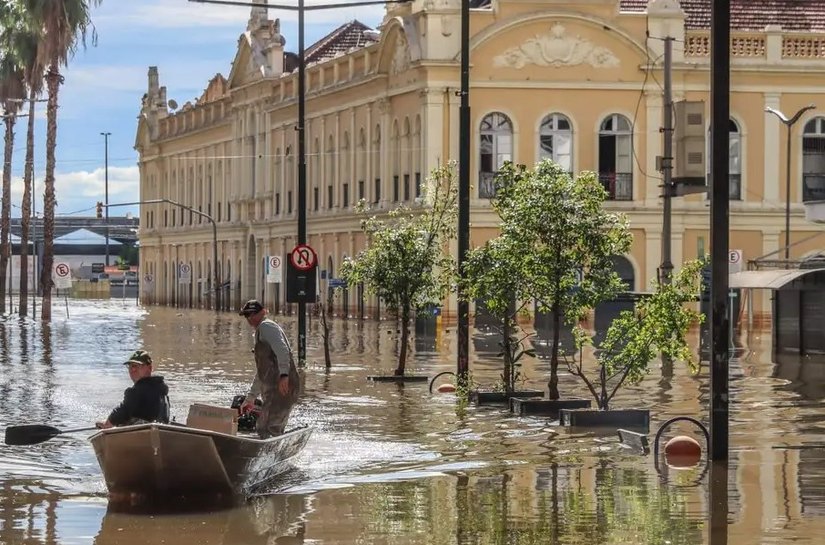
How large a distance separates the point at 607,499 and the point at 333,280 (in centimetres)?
6237

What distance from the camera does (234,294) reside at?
96875mm

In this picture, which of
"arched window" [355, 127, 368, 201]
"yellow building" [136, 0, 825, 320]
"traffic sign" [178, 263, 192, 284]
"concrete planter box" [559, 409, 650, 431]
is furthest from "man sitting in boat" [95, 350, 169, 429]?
"traffic sign" [178, 263, 192, 284]

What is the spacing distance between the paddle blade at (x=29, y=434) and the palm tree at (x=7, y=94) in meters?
49.3

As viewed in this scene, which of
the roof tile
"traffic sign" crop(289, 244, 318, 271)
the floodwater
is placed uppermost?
the roof tile

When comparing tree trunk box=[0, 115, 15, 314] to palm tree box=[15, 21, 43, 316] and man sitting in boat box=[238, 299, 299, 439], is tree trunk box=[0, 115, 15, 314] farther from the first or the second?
man sitting in boat box=[238, 299, 299, 439]

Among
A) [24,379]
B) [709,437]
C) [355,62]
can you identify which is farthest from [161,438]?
[355,62]

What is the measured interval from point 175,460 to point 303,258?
2116 cm

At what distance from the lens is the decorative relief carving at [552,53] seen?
68812mm

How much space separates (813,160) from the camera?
71.1 m

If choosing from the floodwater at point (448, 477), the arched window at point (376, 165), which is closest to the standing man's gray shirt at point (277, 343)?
the floodwater at point (448, 477)

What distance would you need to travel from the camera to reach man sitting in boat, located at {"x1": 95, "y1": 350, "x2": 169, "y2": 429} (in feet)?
54.5

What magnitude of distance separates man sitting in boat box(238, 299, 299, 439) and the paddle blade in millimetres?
1878

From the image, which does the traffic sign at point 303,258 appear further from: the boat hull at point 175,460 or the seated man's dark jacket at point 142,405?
the boat hull at point 175,460

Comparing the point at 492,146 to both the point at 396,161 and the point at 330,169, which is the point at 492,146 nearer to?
the point at 396,161
